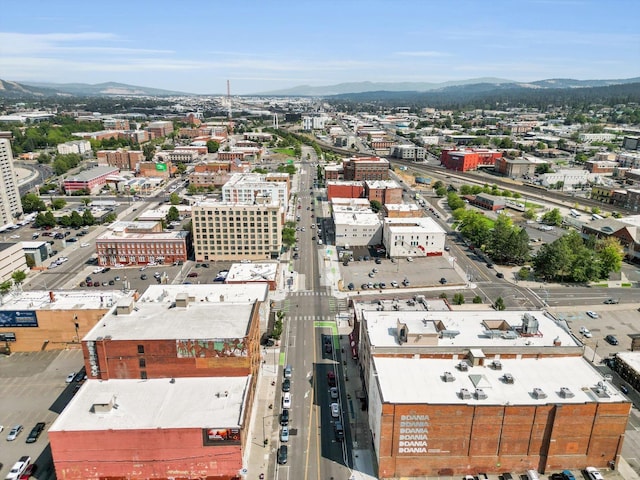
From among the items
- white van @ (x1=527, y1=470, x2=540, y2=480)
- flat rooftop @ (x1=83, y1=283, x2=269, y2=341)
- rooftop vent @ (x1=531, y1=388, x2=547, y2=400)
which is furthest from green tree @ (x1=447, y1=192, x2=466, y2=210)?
white van @ (x1=527, y1=470, x2=540, y2=480)

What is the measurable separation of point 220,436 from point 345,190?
362 feet

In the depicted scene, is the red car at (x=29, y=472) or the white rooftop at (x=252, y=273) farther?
the white rooftop at (x=252, y=273)

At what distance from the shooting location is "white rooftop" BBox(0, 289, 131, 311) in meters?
63.4

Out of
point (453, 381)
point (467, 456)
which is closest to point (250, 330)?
point (453, 381)

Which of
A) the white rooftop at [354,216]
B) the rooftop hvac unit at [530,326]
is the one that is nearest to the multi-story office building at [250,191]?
the white rooftop at [354,216]

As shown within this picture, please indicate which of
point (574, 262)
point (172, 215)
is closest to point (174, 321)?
point (574, 262)

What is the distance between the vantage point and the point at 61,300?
66125 mm

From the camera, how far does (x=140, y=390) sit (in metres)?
46.4

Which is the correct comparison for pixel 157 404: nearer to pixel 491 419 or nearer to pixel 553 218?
pixel 491 419

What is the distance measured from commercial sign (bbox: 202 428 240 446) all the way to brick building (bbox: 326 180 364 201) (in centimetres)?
10932

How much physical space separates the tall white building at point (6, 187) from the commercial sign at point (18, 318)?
2899 inches

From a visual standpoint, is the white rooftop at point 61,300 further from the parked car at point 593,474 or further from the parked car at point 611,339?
the parked car at point 611,339

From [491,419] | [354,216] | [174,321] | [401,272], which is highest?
[174,321]

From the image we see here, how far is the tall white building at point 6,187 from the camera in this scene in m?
120
